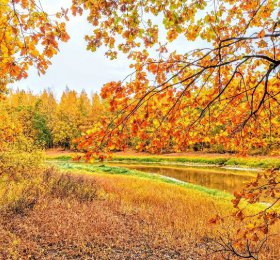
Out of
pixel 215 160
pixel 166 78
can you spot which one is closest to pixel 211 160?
pixel 215 160

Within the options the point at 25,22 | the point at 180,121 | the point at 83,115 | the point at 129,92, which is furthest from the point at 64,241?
the point at 83,115

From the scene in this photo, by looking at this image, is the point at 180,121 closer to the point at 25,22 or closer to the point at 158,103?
the point at 158,103

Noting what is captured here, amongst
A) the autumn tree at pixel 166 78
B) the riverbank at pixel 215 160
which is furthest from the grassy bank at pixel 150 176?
the autumn tree at pixel 166 78

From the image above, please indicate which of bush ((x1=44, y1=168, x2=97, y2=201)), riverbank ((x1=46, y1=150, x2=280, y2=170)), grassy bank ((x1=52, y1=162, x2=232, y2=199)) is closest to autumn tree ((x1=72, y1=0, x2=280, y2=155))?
bush ((x1=44, y1=168, x2=97, y2=201))

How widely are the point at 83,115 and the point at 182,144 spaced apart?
55.3 metres

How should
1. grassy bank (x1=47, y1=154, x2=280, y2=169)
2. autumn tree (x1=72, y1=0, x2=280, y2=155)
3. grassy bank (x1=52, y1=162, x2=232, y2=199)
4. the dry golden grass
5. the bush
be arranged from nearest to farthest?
autumn tree (x1=72, y1=0, x2=280, y2=155) < the dry golden grass < the bush < grassy bank (x1=52, y1=162, x2=232, y2=199) < grassy bank (x1=47, y1=154, x2=280, y2=169)

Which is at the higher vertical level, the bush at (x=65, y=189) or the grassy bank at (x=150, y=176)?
the bush at (x=65, y=189)

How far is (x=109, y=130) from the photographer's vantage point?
2.98 metres

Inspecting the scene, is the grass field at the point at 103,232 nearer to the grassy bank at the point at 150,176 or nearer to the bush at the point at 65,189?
the bush at the point at 65,189

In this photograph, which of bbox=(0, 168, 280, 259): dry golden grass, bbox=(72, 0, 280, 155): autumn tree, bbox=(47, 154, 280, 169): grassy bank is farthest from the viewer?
bbox=(47, 154, 280, 169): grassy bank

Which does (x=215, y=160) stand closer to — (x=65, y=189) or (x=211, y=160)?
(x=211, y=160)

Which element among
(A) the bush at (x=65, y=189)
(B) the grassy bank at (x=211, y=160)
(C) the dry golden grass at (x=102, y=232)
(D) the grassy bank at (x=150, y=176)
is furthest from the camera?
(B) the grassy bank at (x=211, y=160)

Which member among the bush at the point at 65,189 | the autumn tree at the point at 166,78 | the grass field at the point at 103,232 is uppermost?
the autumn tree at the point at 166,78

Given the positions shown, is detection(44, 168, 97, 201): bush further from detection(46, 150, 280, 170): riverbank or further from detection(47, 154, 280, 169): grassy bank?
detection(47, 154, 280, 169): grassy bank
